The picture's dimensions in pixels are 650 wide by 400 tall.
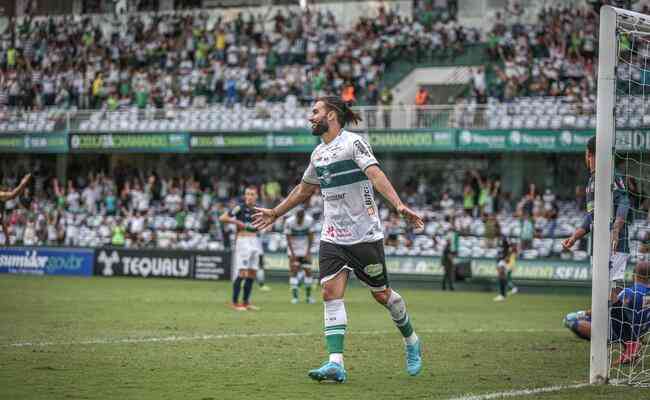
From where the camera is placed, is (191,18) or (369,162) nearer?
(369,162)

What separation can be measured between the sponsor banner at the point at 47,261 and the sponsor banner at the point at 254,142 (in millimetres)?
7088

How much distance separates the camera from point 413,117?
123 ft

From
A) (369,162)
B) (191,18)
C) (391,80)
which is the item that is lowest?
(369,162)

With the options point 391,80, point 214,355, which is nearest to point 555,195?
point 391,80

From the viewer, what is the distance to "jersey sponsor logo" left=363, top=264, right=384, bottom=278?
9828 mm

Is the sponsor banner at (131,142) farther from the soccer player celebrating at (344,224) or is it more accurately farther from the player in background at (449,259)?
the soccer player celebrating at (344,224)

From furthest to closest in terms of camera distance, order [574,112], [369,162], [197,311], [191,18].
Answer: [191,18] → [574,112] → [197,311] → [369,162]

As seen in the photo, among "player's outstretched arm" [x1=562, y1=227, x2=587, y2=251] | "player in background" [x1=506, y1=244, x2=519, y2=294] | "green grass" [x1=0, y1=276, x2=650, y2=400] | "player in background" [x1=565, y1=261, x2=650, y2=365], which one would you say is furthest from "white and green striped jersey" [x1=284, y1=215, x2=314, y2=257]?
"player's outstretched arm" [x1=562, y1=227, x2=587, y2=251]

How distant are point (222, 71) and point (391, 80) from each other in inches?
272

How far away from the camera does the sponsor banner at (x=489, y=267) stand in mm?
31500

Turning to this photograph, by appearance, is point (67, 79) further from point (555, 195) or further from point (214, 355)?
point (214, 355)

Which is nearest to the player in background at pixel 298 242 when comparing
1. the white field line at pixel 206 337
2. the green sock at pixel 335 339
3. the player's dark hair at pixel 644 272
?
the white field line at pixel 206 337

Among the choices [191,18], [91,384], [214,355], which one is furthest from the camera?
[191,18]

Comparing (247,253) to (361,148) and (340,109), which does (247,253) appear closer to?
(340,109)
